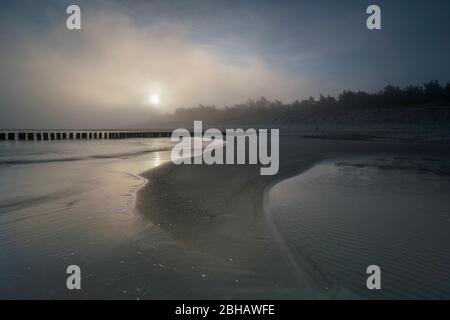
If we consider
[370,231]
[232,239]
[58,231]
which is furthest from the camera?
[58,231]

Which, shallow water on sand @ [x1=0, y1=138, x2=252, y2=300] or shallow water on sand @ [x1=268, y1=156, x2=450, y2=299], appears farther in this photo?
shallow water on sand @ [x1=268, y1=156, x2=450, y2=299]

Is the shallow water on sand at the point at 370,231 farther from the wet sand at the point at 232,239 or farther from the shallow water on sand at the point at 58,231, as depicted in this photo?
the shallow water on sand at the point at 58,231

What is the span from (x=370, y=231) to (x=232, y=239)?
2597 millimetres

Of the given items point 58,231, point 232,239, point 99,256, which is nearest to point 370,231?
point 232,239

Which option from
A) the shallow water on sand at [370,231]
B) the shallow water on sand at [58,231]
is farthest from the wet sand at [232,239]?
the shallow water on sand at [58,231]

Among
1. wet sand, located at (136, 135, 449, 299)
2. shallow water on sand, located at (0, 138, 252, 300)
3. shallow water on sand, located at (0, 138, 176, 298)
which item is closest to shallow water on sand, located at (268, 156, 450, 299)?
wet sand, located at (136, 135, 449, 299)

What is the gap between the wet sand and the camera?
3.51 metres

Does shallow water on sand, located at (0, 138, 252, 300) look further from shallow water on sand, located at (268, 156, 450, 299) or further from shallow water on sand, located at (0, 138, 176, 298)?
shallow water on sand, located at (268, 156, 450, 299)

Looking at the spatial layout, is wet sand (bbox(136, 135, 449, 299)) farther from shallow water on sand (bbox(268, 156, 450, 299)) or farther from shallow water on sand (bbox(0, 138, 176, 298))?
shallow water on sand (bbox(0, 138, 176, 298))

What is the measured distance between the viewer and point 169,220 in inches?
235

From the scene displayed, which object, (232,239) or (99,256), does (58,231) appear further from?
(232,239)

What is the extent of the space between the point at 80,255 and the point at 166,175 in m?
7.35

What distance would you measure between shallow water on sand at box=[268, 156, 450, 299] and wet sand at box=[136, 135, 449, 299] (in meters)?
0.26

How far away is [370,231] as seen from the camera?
525 centimetres
